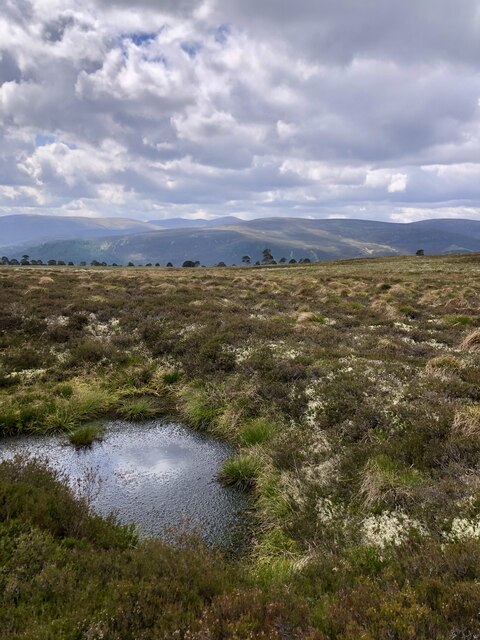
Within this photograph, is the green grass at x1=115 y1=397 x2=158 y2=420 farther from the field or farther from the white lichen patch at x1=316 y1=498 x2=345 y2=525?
the white lichen patch at x1=316 y1=498 x2=345 y2=525

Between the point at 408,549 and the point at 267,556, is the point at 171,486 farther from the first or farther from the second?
the point at 408,549

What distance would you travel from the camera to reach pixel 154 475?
1034cm

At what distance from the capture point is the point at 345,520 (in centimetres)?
764

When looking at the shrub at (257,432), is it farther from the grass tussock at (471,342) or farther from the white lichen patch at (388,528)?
the grass tussock at (471,342)

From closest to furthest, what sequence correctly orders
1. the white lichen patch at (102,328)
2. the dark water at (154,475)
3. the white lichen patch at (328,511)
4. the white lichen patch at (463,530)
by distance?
the white lichen patch at (463,530) < the white lichen patch at (328,511) < the dark water at (154,475) < the white lichen patch at (102,328)

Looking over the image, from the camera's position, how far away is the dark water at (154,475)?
27.9ft

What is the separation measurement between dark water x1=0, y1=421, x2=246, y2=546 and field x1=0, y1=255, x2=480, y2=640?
623 mm

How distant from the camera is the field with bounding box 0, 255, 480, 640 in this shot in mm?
4504

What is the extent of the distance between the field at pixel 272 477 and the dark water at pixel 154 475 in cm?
62

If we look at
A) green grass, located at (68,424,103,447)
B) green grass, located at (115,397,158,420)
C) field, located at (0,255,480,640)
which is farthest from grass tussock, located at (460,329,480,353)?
green grass, located at (68,424,103,447)

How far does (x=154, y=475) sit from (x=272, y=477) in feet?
10.2

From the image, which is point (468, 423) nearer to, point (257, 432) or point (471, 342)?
point (257, 432)

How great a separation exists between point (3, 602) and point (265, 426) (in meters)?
8.05

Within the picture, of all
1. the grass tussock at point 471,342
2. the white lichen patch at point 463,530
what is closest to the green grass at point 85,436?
the white lichen patch at point 463,530
